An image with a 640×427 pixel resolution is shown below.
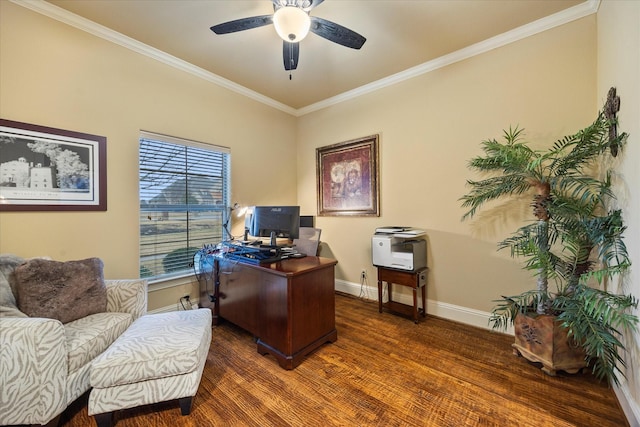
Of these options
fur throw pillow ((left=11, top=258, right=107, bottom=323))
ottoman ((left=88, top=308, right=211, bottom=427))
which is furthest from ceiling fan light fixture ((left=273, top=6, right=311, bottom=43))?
fur throw pillow ((left=11, top=258, right=107, bottom=323))

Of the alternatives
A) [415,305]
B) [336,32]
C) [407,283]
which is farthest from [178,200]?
[415,305]

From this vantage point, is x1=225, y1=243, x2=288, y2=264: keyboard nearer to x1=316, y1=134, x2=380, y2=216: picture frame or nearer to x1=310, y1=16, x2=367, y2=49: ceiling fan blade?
x1=316, y1=134, x2=380, y2=216: picture frame

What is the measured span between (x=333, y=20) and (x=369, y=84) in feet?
4.09

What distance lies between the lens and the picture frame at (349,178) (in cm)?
336

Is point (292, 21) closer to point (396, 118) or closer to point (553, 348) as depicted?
point (396, 118)

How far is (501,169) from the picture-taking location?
241 cm

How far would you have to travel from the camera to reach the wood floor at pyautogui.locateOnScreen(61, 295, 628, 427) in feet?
4.85

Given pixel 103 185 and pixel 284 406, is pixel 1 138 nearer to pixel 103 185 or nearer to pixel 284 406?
pixel 103 185

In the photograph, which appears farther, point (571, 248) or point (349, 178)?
point (349, 178)

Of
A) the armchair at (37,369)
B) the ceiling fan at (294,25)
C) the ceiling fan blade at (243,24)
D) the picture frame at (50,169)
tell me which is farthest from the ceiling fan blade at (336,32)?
the armchair at (37,369)

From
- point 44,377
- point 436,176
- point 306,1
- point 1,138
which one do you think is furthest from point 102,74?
point 436,176

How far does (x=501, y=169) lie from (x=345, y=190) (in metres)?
1.85

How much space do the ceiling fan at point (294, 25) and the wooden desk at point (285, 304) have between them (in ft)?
5.59

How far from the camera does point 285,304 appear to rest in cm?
192
